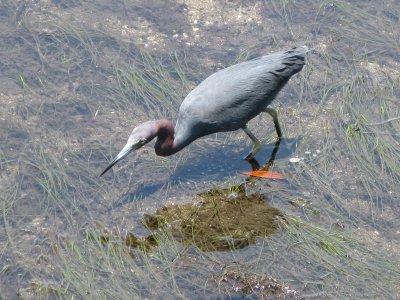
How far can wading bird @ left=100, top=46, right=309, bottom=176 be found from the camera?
20.2ft

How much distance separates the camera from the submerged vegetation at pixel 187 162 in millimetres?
5289

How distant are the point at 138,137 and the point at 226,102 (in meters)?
0.78

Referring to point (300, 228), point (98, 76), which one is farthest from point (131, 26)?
point (300, 228)

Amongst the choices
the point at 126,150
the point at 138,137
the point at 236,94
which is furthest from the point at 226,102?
the point at 126,150

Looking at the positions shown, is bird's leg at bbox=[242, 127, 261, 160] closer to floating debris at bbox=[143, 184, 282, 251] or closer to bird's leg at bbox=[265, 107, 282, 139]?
bird's leg at bbox=[265, 107, 282, 139]

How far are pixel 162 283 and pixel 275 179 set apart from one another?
1463mm

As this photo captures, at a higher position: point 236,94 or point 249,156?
point 236,94

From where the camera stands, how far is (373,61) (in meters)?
7.47

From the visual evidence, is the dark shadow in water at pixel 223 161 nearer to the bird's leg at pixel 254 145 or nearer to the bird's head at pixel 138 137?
the bird's leg at pixel 254 145

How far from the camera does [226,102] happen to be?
6.20 m

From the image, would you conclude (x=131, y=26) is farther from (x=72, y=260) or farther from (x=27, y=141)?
(x=72, y=260)

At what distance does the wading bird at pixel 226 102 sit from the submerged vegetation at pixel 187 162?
0.27m

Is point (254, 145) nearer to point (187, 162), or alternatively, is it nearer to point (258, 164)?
point (258, 164)

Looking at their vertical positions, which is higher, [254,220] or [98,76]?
[98,76]
